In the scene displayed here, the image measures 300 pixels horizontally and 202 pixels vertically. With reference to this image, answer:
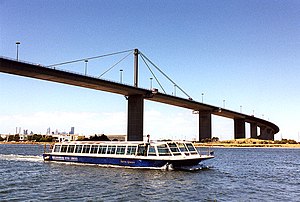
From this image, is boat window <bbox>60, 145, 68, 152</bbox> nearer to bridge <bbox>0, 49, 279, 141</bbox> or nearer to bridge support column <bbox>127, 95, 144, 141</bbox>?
bridge <bbox>0, 49, 279, 141</bbox>

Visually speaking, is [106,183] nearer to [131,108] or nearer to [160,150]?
[160,150]

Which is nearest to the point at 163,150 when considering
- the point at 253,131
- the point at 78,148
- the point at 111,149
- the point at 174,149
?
the point at 174,149

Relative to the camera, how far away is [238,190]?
24.8m

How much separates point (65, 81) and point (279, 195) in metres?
69.7

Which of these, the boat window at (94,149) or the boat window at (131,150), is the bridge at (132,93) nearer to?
the boat window at (94,149)

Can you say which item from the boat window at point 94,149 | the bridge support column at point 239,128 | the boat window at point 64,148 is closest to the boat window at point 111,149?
the boat window at point 94,149

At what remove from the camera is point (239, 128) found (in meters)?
162

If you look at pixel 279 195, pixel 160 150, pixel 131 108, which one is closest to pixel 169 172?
pixel 160 150

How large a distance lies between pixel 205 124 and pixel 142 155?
333ft

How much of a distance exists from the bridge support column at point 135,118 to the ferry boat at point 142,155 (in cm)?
5744

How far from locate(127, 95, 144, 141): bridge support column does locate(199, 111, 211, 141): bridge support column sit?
3946 cm

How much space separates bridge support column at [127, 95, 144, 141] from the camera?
99.9 metres

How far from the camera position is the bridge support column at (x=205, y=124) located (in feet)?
442

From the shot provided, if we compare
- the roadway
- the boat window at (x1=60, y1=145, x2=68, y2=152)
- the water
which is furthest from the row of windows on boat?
the roadway
